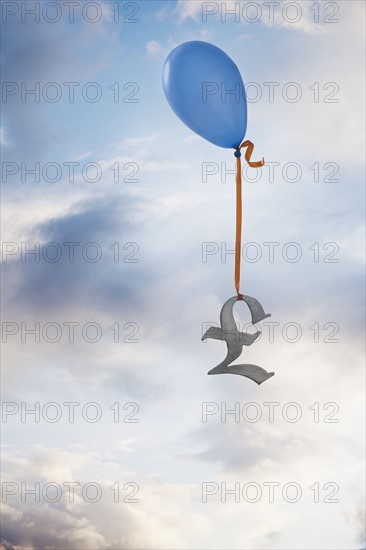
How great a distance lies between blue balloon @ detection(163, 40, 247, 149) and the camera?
9039 mm

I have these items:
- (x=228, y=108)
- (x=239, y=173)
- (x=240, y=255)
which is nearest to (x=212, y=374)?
(x=240, y=255)

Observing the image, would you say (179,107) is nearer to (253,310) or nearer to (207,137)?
(207,137)

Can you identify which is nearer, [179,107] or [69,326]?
[179,107]

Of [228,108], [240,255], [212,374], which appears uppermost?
[228,108]

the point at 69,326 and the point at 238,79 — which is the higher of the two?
the point at 238,79

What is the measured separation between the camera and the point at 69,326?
12.0m

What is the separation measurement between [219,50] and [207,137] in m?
1.03

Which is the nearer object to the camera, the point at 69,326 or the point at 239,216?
the point at 239,216

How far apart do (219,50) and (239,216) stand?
6.52 feet

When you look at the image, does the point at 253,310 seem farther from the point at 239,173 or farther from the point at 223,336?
the point at 239,173

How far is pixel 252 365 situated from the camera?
29.1 feet

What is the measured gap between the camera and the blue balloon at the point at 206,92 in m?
9.04

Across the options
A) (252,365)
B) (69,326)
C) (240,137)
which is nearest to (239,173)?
(240,137)

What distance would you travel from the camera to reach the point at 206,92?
9.05 meters
